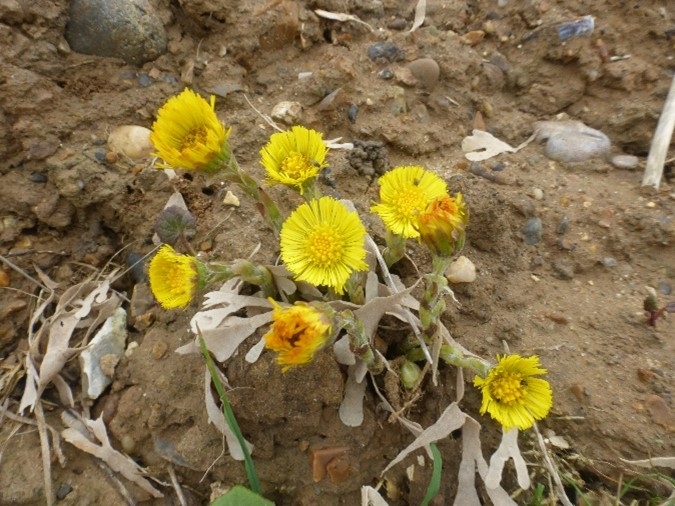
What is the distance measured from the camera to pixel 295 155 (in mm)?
1430

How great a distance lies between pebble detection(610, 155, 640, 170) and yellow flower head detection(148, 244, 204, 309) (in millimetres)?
1724

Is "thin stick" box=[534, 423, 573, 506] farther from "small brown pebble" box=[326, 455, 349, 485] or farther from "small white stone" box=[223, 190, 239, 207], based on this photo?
"small white stone" box=[223, 190, 239, 207]

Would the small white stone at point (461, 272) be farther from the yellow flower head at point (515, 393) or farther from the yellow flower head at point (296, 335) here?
the yellow flower head at point (296, 335)

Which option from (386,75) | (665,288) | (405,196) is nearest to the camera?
(405,196)

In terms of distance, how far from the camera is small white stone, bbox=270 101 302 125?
1989 mm

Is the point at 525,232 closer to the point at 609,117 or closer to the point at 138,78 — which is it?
the point at 609,117

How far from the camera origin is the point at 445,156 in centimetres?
205

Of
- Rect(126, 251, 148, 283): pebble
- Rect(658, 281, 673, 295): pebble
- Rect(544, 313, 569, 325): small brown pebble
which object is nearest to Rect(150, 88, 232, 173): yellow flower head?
Rect(126, 251, 148, 283): pebble

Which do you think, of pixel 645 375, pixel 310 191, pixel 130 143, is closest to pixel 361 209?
pixel 310 191

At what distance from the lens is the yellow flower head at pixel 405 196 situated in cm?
136

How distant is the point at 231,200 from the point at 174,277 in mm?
533

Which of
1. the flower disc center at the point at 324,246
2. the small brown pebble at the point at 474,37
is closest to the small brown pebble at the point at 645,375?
the flower disc center at the point at 324,246

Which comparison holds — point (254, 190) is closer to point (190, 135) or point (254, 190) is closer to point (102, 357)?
point (190, 135)

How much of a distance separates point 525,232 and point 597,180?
44 centimetres
